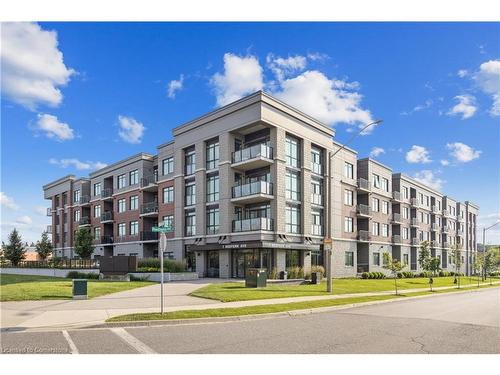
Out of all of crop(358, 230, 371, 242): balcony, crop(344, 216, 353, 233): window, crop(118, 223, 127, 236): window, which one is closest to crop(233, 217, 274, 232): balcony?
crop(344, 216, 353, 233): window

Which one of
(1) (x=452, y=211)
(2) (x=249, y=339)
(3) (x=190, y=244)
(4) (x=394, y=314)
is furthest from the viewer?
(1) (x=452, y=211)

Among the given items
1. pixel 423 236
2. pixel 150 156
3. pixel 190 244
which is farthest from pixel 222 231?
pixel 423 236

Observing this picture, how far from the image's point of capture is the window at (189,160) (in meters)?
41.7

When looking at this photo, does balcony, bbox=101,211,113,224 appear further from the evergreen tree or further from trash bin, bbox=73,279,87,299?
trash bin, bbox=73,279,87,299

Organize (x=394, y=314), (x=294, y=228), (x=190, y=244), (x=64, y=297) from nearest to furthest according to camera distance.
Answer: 1. (x=394, y=314)
2. (x=64, y=297)
3. (x=294, y=228)
4. (x=190, y=244)

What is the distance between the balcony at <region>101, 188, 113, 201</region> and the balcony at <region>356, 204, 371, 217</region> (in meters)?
30.0

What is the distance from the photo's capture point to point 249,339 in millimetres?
10719

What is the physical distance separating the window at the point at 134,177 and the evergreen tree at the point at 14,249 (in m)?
19.6

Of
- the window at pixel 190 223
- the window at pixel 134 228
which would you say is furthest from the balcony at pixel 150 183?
the window at pixel 190 223

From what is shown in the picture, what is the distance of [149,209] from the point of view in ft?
156

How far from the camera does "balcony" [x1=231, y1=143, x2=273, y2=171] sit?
34.5 m

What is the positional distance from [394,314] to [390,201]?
140ft

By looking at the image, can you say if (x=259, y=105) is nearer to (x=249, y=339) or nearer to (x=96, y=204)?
(x=249, y=339)

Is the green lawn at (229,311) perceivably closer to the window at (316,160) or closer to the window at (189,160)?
the window at (316,160)
